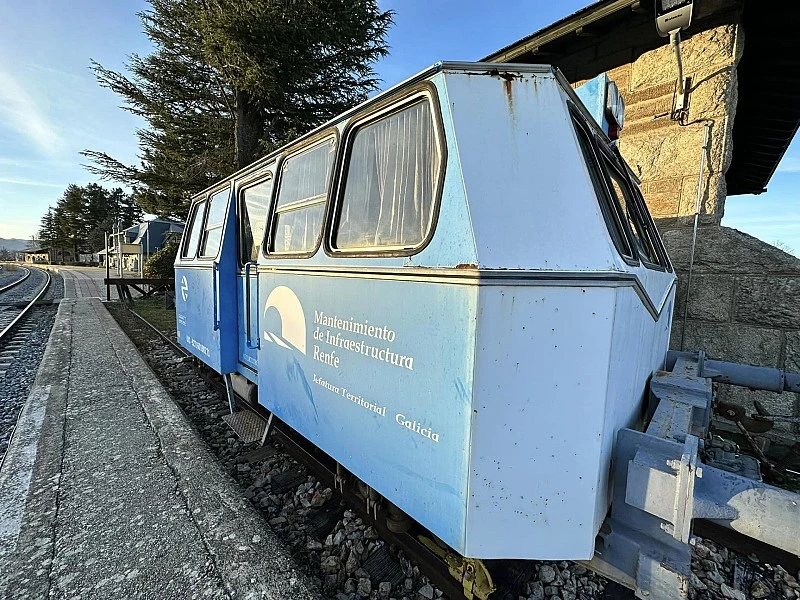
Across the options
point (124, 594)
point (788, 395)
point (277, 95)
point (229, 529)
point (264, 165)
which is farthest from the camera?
point (277, 95)

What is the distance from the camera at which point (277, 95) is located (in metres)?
12.2

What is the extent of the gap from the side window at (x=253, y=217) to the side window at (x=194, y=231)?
1.43m

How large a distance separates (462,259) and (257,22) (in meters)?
12.3

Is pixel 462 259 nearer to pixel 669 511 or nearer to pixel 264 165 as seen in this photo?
pixel 669 511

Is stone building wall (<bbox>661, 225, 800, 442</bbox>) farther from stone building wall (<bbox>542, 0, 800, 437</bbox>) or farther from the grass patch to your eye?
the grass patch

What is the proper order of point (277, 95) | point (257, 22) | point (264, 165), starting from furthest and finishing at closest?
point (277, 95) < point (257, 22) < point (264, 165)

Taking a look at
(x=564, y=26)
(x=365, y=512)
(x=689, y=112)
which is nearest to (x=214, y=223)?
(x=365, y=512)

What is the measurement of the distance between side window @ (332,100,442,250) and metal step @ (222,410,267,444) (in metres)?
2.26

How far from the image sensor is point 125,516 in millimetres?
2516

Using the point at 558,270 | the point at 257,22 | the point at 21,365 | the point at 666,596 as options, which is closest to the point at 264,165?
the point at 558,270

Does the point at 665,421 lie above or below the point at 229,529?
above

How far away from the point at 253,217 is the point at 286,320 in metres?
1.56

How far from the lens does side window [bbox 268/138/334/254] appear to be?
107 inches

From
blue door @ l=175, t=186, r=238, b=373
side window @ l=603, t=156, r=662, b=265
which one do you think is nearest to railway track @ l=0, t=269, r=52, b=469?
blue door @ l=175, t=186, r=238, b=373
